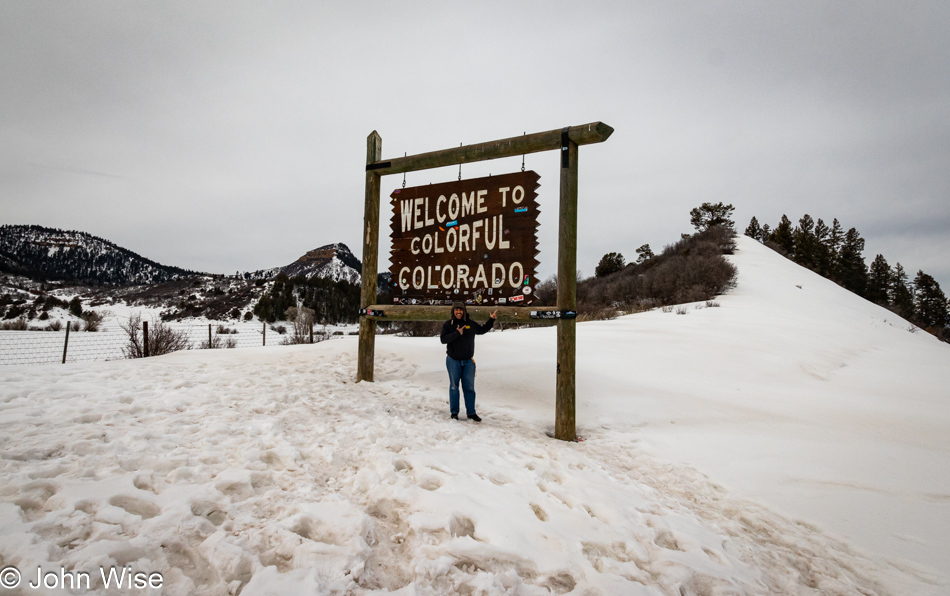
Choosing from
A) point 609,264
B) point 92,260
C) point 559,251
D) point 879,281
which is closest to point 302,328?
point 559,251

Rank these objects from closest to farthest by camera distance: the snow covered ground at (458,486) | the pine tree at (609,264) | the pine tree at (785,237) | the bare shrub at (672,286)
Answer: the snow covered ground at (458,486) < the bare shrub at (672,286) < the pine tree at (609,264) < the pine tree at (785,237)

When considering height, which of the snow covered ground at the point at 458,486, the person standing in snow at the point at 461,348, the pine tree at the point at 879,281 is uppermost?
the pine tree at the point at 879,281

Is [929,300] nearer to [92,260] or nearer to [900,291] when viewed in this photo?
[900,291]

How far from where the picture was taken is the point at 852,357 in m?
10.1

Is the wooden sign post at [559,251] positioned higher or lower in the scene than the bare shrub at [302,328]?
higher

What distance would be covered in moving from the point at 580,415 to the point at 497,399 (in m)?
1.31

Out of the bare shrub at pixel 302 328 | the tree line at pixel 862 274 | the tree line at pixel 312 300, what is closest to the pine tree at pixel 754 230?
the tree line at pixel 862 274

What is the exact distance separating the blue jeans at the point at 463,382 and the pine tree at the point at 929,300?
60.8 metres

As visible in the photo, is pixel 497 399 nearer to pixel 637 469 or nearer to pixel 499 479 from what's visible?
pixel 637 469

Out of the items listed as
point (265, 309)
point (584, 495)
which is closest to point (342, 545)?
point (584, 495)

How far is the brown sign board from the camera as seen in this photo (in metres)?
5.31

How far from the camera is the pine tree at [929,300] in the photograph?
43250 millimetres

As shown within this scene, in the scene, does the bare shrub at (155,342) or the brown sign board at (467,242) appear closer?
the brown sign board at (467,242)

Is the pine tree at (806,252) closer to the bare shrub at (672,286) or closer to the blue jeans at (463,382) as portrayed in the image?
the bare shrub at (672,286)
